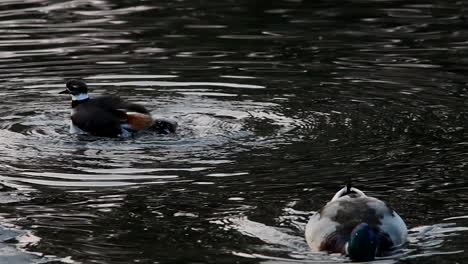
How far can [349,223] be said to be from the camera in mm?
9062

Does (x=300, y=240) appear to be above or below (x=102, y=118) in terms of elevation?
below

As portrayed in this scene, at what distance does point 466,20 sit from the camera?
60.0 feet

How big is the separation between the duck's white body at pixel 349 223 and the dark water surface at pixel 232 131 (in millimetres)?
137

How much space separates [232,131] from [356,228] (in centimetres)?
370

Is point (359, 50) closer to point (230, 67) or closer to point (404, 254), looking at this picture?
point (230, 67)

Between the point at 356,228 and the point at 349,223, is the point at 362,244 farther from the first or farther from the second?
the point at 349,223

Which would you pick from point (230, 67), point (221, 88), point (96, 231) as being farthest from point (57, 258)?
point (230, 67)

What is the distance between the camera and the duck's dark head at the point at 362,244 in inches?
337

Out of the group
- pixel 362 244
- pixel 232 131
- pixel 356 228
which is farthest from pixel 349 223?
pixel 232 131

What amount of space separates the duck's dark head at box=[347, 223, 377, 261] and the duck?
3.91 m

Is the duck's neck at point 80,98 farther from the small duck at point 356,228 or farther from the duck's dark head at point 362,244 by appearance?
the duck's dark head at point 362,244

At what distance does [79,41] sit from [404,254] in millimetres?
9592

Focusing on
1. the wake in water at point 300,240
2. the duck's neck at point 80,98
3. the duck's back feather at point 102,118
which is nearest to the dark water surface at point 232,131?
the wake in water at point 300,240

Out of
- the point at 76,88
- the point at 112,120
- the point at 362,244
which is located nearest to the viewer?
the point at 362,244
